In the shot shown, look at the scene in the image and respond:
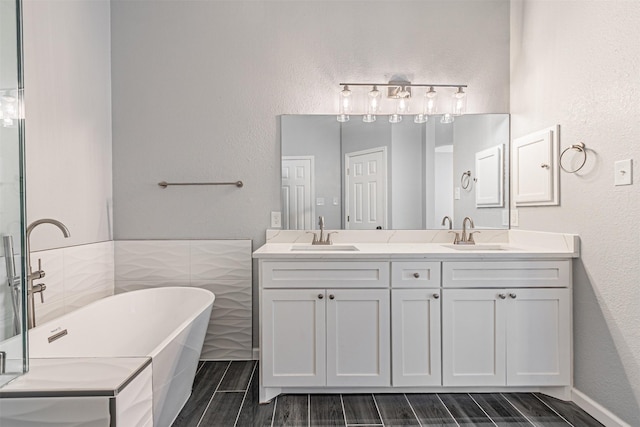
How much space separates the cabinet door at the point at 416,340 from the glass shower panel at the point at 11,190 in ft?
5.56

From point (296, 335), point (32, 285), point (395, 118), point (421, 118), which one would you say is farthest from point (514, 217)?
point (32, 285)

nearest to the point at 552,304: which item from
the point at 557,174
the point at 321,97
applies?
the point at 557,174

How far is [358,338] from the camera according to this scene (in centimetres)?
216

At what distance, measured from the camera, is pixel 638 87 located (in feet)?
5.61

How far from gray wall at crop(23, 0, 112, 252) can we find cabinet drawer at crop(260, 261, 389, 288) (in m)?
1.24

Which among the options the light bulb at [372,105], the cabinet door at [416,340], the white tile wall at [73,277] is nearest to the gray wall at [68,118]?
the white tile wall at [73,277]

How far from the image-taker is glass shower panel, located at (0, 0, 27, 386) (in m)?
0.90

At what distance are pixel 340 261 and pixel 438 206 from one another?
105 centimetres

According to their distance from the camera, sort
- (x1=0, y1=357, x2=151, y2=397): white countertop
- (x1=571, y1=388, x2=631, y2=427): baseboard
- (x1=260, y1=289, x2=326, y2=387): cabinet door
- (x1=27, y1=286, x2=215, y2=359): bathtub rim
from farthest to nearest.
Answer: (x1=260, y1=289, x2=326, y2=387): cabinet door
(x1=571, y1=388, x2=631, y2=427): baseboard
(x1=27, y1=286, x2=215, y2=359): bathtub rim
(x1=0, y1=357, x2=151, y2=397): white countertop

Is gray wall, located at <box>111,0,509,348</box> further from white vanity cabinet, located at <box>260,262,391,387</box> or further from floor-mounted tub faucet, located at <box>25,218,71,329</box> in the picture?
floor-mounted tub faucet, located at <box>25,218,71,329</box>

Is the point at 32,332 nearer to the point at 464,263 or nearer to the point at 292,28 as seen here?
the point at 464,263

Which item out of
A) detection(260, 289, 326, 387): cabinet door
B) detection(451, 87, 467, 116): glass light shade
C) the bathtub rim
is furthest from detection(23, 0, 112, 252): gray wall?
detection(451, 87, 467, 116): glass light shade

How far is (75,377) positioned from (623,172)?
7.42 ft

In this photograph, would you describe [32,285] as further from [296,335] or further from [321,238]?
[321,238]
